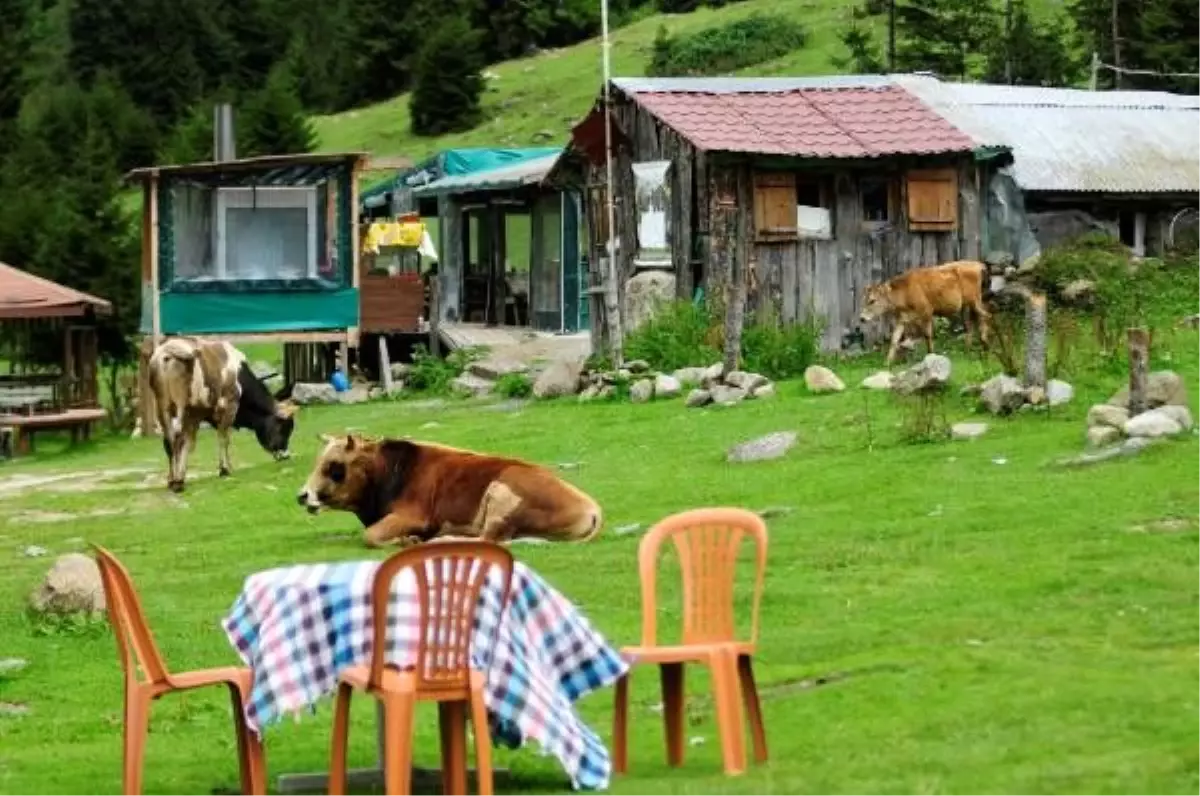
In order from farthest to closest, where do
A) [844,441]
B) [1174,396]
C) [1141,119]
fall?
[1141,119], [844,441], [1174,396]

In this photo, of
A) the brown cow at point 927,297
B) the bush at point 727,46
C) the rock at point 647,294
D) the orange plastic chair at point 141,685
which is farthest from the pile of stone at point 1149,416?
the bush at point 727,46

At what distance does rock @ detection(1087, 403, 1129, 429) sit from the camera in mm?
18078

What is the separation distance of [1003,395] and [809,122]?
1083 centimetres

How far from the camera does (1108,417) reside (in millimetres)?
18219

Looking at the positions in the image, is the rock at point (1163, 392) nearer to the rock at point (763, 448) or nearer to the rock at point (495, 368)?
the rock at point (763, 448)

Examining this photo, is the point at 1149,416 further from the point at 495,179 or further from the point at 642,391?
the point at 495,179

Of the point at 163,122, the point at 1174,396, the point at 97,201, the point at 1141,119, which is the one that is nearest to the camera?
the point at 1174,396

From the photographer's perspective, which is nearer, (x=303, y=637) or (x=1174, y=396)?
(x=303, y=637)

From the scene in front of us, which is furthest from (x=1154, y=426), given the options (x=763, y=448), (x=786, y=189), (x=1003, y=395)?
(x=786, y=189)

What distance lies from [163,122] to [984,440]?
65.2 m

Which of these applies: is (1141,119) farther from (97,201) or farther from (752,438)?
(97,201)

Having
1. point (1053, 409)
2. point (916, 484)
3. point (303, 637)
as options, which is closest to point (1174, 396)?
point (1053, 409)

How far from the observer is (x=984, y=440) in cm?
1898

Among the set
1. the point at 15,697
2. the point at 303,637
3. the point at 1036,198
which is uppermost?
the point at 1036,198
